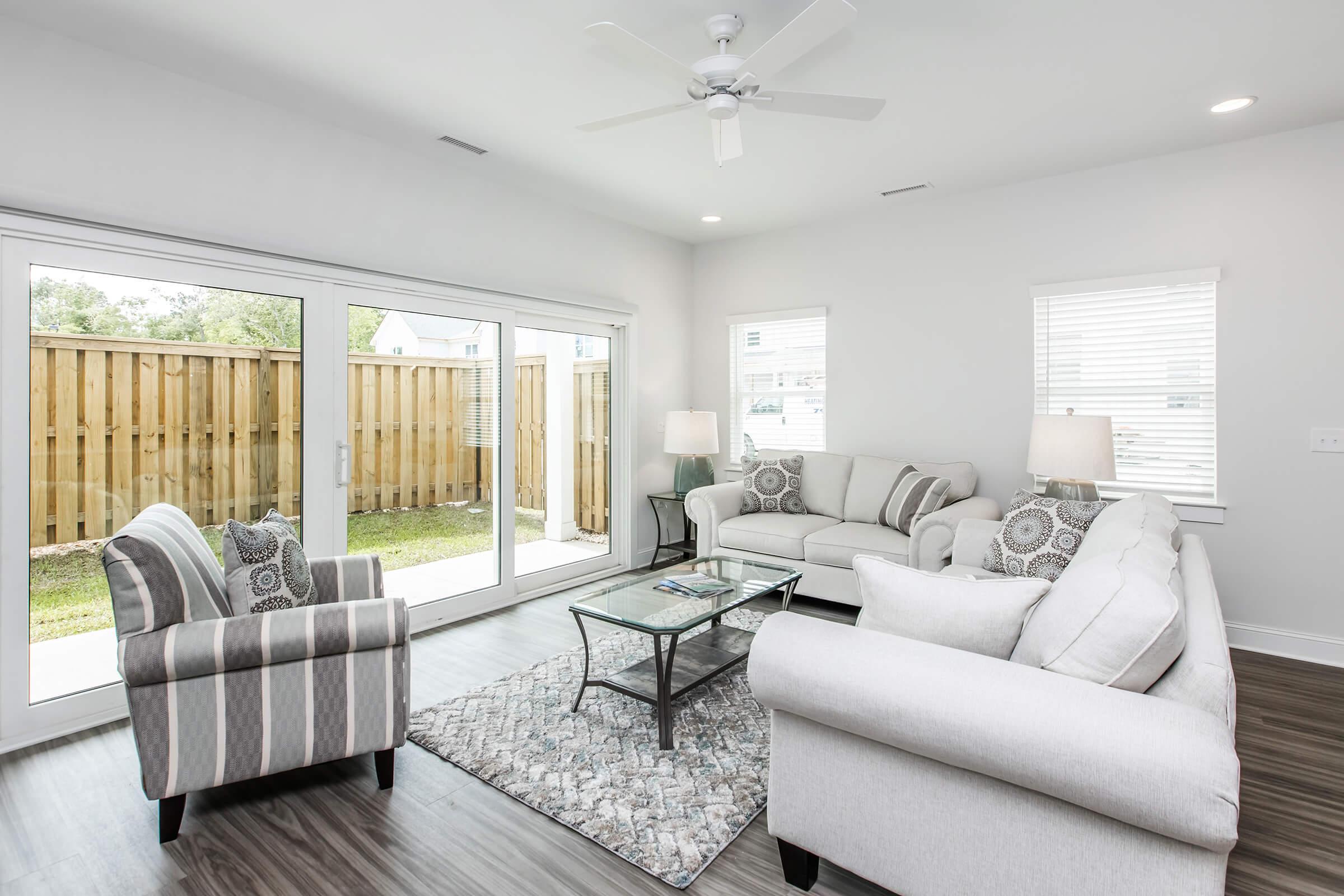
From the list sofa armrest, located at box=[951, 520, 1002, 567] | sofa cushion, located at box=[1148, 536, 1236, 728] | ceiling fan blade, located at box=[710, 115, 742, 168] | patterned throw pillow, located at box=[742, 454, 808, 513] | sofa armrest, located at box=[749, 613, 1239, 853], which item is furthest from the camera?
patterned throw pillow, located at box=[742, 454, 808, 513]

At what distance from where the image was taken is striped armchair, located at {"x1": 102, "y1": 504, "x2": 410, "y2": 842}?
188cm

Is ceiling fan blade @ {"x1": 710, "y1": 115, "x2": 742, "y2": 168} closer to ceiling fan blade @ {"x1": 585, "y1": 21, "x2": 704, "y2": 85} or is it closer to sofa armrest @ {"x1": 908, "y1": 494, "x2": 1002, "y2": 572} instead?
ceiling fan blade @ {"x1": 585, "y1": 21, "x2": 704, "y2": 85}

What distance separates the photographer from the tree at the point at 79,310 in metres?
2.54

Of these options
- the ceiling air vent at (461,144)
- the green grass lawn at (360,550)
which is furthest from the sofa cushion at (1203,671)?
the ceiling air vent at (461,144)

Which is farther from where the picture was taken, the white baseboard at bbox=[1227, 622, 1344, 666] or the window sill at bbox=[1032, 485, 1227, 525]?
the window sill at bbox=[1032, 485, 1227, 525]

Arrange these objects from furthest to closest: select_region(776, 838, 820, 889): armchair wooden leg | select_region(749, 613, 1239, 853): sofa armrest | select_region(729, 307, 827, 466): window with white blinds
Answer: select_region(729, 307, 827, 466): window with white blinds
select_region(776, 838, 820, 889): armchair wooden leg
select_region(749, 613, 1239, 853): sofa armrest

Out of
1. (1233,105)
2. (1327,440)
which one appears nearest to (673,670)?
(1327,440)

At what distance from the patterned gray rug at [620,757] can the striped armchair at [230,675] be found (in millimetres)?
444

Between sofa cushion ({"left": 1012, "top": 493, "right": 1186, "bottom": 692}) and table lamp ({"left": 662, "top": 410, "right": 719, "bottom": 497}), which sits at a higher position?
table lamp ({"left": 662, "top": 410, "right": 719, "bottom": 497})

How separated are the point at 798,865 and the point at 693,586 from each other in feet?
4.54

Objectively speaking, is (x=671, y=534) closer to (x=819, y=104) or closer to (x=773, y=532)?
(x=773, y=532)

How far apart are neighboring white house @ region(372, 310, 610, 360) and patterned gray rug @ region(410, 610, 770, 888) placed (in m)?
1.91

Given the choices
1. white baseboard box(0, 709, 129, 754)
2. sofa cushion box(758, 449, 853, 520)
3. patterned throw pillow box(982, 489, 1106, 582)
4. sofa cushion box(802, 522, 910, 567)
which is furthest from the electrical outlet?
white baseboard box(0, 709, 129, 754)

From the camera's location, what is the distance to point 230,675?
1970 mm
